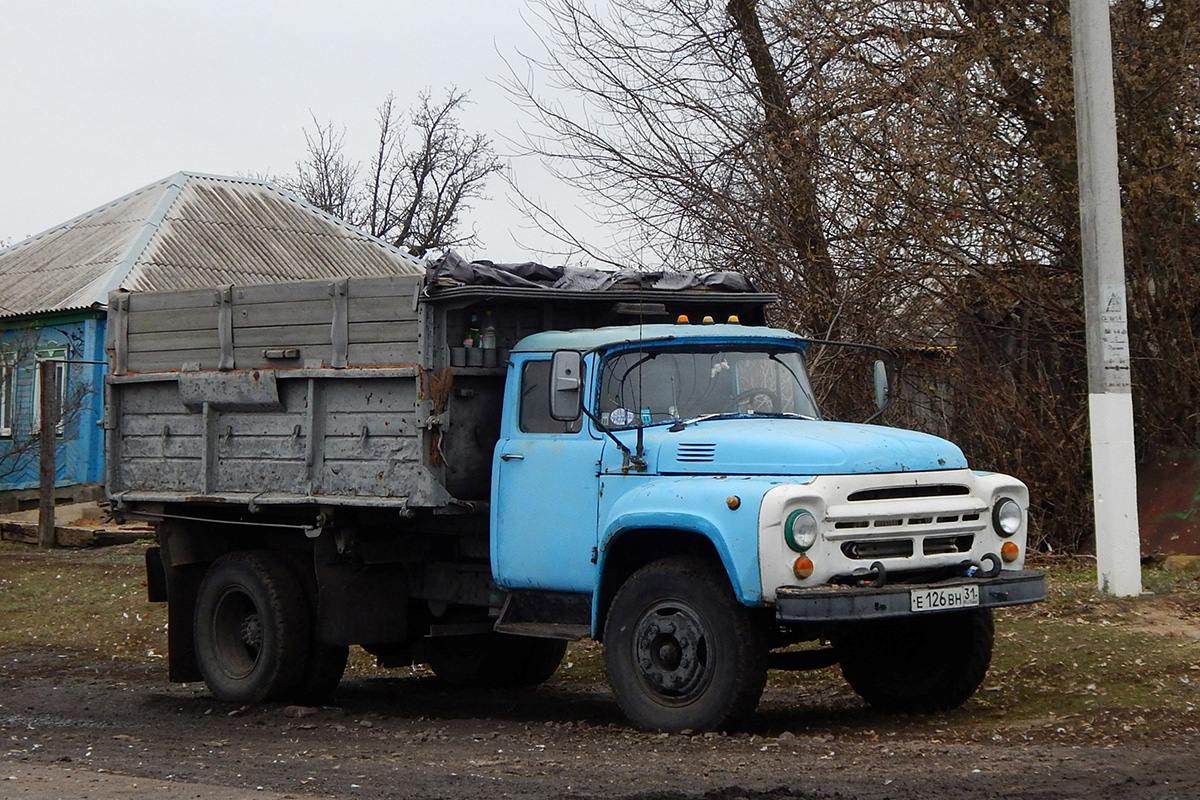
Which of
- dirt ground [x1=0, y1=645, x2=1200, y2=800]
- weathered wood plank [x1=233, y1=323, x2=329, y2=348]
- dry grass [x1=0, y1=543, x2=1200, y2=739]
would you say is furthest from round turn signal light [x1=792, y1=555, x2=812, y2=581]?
weathered wood plank [x1=233, y1=323, x2=329, y2=348]

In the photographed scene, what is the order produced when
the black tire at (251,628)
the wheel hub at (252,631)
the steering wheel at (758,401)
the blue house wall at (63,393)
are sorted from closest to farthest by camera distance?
the steering wheel at (758,401), the black tire at (251,628), the wheel hub at (252,631), the blue house wall at (63,393)

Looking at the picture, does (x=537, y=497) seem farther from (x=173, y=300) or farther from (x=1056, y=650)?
(x=1056, y=650)

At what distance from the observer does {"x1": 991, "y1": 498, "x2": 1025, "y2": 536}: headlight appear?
8.17m

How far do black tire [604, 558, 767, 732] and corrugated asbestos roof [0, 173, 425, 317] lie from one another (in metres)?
19.1

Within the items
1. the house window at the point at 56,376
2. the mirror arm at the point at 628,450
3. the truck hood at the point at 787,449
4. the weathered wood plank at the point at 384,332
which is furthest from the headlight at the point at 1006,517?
the house window at the point at 56,376

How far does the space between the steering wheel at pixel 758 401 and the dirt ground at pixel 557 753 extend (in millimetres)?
1714

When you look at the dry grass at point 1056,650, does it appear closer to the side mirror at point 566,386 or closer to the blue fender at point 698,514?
the blue fender at point 698,514

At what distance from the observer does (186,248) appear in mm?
27875

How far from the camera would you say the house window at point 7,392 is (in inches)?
979

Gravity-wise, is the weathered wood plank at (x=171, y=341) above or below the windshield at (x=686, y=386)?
above

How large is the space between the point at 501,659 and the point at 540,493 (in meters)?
2.59

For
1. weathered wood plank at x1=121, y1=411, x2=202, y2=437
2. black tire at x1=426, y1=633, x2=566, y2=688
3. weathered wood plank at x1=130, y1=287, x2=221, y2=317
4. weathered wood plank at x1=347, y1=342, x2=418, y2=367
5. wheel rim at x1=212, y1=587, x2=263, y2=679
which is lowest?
black tire at x1=426, y1=633, x2=566, y2=688

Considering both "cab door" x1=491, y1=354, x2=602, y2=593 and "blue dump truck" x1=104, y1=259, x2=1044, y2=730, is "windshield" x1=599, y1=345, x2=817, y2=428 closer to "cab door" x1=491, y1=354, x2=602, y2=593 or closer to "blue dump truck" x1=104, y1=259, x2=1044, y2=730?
"blue dump truck" x1=104, y1=259, x2=1044, y2=730

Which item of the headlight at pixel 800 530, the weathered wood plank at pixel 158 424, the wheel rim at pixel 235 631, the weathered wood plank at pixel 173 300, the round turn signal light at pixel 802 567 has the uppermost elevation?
the weathered wood plank at pixel 173 300
